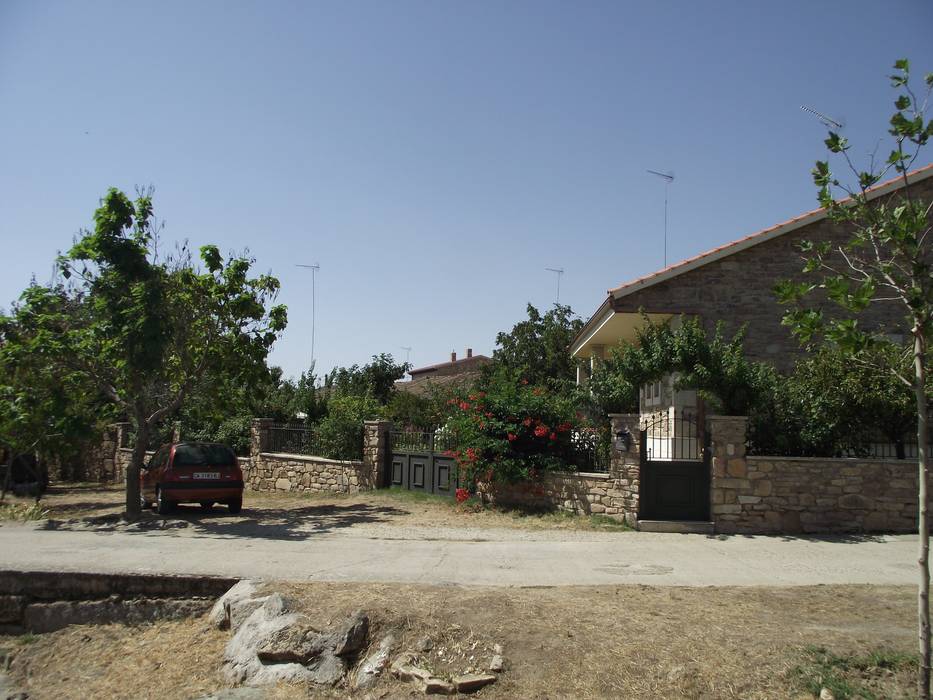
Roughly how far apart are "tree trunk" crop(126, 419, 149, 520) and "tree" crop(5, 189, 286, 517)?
0.07ft

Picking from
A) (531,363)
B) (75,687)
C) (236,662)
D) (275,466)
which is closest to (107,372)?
(275,466)

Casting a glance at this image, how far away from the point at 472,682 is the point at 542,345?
2734cm

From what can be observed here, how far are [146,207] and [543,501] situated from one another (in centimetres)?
987

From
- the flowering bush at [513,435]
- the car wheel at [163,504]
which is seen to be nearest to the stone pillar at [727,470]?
the flowering bush at [513,435]

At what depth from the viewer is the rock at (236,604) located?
793 cm

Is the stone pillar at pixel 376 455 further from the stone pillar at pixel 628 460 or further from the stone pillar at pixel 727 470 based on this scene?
the stone pillar at pixel 727 470

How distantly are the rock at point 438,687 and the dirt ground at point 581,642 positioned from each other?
177 mm

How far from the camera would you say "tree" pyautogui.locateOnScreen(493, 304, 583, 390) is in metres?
31.9

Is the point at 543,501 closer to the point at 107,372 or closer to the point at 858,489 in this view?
the point at 858,489

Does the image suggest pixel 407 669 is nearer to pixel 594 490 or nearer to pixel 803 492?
pixel 594 490

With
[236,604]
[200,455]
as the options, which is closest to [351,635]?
[236,604]

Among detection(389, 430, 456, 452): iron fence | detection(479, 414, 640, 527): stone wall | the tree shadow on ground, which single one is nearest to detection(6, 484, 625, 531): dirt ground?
the tree shadow on ground

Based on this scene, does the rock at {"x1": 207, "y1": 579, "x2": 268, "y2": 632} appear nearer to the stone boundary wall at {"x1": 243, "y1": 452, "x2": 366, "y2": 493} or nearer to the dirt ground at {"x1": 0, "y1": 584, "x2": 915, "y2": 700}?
the dirt ground at {"x1": 0, "y1": 584, "x2": 915, "y2": 700}

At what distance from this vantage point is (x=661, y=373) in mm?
12844
